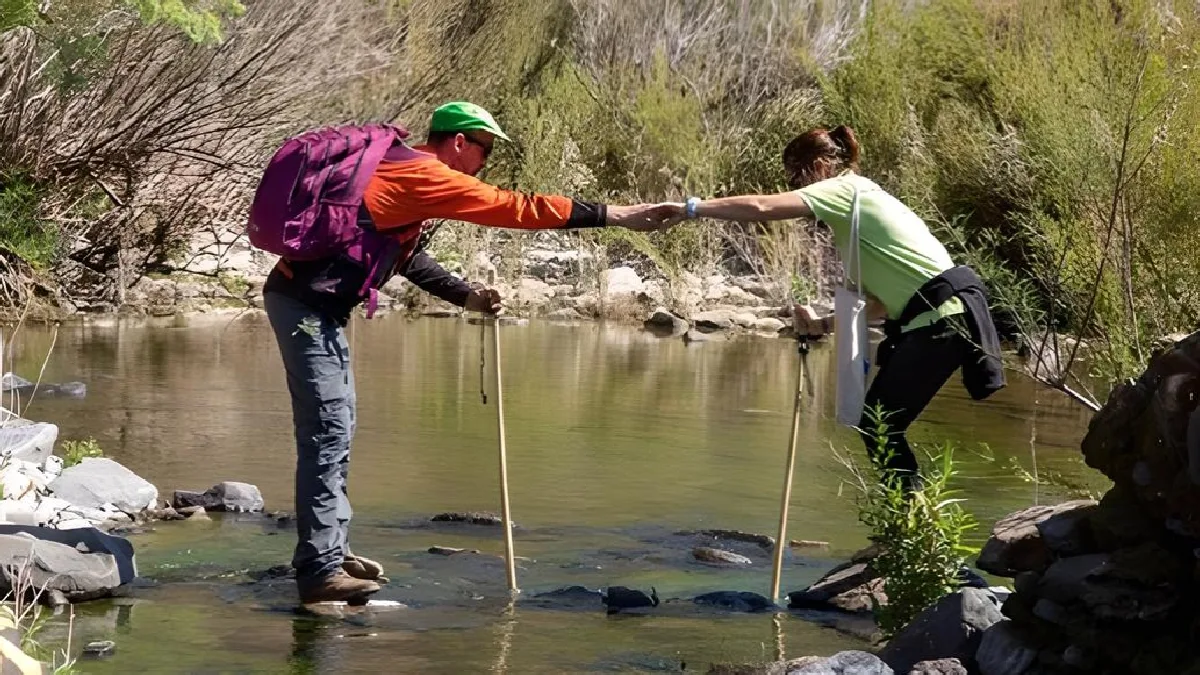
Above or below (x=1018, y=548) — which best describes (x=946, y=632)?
below

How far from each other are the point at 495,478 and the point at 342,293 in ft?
11.8

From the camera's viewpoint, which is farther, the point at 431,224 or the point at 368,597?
the point at 431,224

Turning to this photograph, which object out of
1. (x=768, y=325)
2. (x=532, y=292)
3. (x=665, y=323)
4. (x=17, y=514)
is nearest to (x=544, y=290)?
(x=532, y=292)

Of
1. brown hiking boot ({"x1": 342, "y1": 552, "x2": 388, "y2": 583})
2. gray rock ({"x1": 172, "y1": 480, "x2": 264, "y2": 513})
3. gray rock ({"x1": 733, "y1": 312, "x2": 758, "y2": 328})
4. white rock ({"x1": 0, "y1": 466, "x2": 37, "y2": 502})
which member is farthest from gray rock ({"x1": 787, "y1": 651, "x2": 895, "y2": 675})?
gray rock ({"x1": 733, "y1": 312, "x2": 758, "y2": 328})

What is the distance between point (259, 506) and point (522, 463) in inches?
90.2

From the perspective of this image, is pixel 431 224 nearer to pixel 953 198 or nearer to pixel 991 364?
pixel 953 198

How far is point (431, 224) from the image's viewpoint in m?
22.0

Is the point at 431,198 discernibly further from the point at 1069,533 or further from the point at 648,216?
the point at 1069,533

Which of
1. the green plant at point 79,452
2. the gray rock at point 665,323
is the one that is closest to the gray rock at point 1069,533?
the green plant at point 79,452

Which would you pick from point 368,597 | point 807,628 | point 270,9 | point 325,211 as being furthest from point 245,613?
point 270,9

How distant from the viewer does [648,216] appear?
711 cm

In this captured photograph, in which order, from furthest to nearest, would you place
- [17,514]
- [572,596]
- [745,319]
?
[745,319] < [17,514] < [572,596]

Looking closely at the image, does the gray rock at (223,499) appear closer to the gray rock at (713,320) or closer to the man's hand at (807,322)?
the man's hand at (807,322)

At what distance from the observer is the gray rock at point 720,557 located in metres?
7.98
